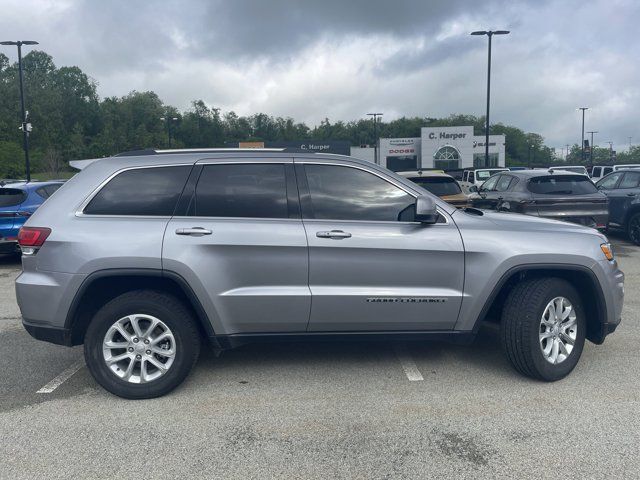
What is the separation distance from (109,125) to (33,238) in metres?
70.3

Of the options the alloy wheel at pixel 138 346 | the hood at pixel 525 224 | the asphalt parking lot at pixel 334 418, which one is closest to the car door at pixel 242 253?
the alloy wheel at pixel 138 346

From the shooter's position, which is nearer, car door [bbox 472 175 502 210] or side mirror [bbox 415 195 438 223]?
side mirror [bbox 415 195 438 223]

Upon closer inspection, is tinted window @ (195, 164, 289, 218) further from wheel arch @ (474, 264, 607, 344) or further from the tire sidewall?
the tire sidewall

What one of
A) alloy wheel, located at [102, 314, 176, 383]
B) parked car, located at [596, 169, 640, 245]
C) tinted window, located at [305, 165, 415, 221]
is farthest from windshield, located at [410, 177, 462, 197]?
alloy wheel, located at [102, 314, 176, 383]

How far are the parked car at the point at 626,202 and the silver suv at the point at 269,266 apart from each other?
27.3 feet

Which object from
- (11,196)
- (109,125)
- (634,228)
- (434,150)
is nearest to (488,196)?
(634,228)

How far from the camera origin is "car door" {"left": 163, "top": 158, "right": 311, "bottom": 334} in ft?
13.3

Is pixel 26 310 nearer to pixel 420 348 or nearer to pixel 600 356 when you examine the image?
pixel 420 348

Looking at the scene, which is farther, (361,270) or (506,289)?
(506,289)

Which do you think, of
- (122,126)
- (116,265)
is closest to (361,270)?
(116,265)

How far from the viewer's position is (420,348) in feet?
17.1

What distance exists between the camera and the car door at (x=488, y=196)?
35.5ft

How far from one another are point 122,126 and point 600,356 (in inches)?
2918

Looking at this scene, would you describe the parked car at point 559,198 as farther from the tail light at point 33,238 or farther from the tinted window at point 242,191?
the tail light at point 33,238
